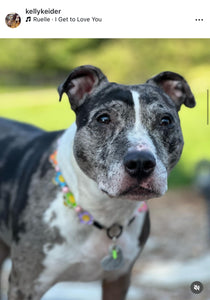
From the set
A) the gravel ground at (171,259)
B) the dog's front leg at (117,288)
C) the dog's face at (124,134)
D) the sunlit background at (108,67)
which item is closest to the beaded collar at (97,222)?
the dog's face at (124,134)

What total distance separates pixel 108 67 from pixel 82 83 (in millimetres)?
3085

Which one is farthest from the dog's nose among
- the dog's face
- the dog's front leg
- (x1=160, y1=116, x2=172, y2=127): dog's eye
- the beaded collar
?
the dog's front leg

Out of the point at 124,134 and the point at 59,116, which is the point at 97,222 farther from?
the point at 59,116

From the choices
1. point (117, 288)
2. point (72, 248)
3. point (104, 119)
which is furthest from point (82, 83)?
point (117, 288)

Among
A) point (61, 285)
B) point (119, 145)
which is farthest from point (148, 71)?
point (119, 145)

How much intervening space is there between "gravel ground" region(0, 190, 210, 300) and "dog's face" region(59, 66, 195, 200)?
1.92m

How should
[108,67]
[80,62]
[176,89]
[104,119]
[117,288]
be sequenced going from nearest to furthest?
[104,119] < [176,89] < [117,288] < [80,62] < [108,67]

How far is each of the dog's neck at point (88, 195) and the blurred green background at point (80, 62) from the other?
53.6 inches

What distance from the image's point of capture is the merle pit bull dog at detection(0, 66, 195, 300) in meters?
2.26

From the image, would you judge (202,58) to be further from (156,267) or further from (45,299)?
(45,299)

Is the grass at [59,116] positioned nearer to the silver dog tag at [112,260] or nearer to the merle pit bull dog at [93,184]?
the merle pit bull dog at [93,184]

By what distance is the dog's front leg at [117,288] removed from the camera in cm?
306

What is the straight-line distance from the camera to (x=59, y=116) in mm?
6168
